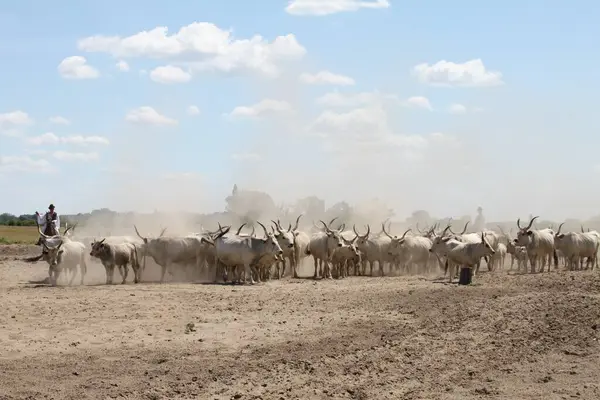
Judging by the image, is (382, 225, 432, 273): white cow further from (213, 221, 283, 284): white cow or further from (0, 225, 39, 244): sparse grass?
(0, 225, 39, 244): sparse grass

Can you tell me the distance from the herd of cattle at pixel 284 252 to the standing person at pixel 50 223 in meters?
0.41

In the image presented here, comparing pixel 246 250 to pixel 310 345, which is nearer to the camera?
pixel 310 345

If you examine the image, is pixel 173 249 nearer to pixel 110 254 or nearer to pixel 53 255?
pixel 110 254

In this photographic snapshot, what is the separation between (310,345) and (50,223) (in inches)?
624

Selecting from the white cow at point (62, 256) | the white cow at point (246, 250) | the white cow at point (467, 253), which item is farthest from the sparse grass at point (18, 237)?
the white cow at point (467, 253)

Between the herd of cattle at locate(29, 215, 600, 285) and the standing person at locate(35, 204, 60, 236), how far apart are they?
408 mm

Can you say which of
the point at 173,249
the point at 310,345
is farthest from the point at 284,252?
the point at 310,345

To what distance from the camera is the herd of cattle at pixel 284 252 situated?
2652 centimetres

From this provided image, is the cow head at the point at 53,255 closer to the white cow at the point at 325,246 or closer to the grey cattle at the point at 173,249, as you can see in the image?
the grey cattle at the point at 173,249

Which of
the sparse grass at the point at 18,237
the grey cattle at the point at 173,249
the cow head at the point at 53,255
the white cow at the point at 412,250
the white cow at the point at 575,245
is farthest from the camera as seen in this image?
the sparse grass at the point at 18,237

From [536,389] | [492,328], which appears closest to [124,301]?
[492,328]

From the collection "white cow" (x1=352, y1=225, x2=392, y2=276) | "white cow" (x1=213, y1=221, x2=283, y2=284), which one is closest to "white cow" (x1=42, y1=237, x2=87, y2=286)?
"white cow" (x1=213, y1=221, x2=283, y2=284)

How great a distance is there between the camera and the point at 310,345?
14.9 meters

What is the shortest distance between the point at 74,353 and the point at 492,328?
7.20m
